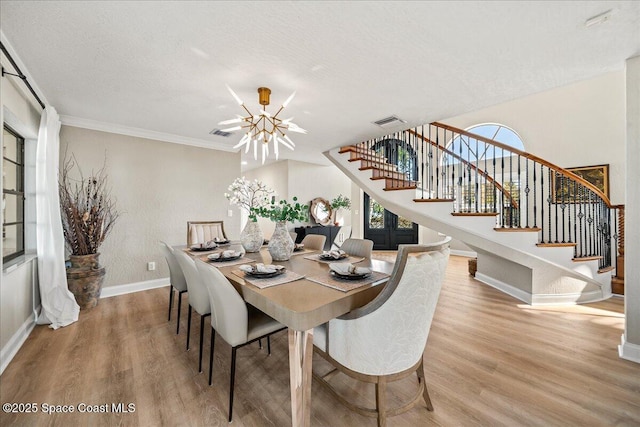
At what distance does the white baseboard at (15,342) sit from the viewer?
1.95m

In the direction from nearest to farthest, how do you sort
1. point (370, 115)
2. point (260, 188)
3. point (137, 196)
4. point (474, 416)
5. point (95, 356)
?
point (474, 416) → point (95, 356) → point (260, 188) → point (370, 115) → point (137, 196)

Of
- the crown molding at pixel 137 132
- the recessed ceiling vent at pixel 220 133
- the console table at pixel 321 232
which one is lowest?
the console table at pixel 321 232

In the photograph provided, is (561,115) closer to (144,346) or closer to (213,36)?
(213,36)

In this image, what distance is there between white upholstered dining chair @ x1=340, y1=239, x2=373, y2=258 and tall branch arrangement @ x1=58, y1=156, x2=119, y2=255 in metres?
3.10

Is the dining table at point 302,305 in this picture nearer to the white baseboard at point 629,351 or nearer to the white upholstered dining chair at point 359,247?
the white upholstered dining chair at point 359,247

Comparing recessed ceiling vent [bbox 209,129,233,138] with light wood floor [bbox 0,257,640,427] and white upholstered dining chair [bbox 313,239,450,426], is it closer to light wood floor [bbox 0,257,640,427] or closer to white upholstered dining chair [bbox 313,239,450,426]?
light wood floor [bbox 0,257,640,427]

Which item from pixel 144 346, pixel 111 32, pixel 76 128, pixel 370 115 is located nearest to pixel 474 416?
pixel 144 346

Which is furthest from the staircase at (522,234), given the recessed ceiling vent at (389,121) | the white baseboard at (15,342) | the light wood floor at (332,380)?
the white baseboard at (15,342)

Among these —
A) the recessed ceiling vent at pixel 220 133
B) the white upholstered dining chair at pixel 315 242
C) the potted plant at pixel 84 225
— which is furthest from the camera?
the recessed ceiling vent at pixel 220 133

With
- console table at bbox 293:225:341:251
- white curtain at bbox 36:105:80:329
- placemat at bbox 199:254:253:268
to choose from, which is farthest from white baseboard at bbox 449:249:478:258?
white curtain at bbox 36:105:80:329

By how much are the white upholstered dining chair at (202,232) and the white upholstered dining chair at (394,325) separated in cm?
260

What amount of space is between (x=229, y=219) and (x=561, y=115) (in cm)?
706

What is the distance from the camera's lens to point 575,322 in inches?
106

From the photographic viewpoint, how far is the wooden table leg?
1234 millimetres
